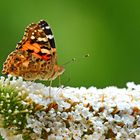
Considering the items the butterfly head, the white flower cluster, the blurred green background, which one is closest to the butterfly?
the butterfly head

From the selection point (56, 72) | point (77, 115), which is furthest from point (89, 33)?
point (77, 115)

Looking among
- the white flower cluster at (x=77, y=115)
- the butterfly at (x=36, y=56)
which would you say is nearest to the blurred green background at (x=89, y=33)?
the butterfly at (x=36, y=56)

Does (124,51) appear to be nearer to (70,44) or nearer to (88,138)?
(70,44)

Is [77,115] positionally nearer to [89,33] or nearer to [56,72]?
[56,72]

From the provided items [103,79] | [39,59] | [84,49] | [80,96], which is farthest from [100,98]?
[84,49]

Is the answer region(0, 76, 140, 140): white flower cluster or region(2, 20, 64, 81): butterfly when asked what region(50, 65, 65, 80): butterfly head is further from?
region(0, 76, 140, 140): white flower cluster

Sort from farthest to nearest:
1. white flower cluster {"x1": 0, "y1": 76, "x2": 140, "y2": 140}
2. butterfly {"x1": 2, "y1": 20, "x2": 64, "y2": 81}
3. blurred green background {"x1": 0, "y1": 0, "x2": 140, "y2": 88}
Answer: blurred green background {"x1": 0, "y1": 0, "x2": 140, "y2": 88}
butterfly {"x1": 2, "y1": 20, "x2": 64, "y2": 81}
white flower cluster {"x1": 0, "y1": 76, "x2": 140, "y2": 140}

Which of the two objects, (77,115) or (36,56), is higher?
(36,56)
